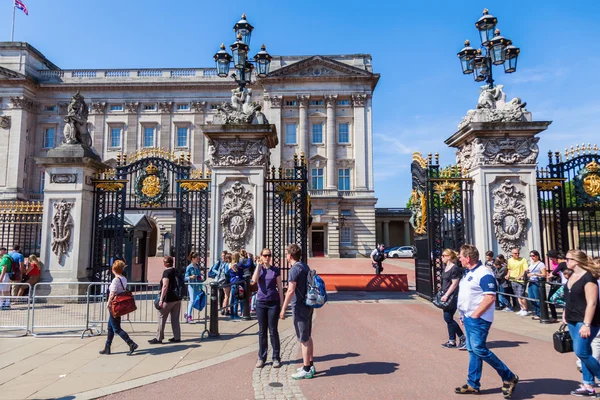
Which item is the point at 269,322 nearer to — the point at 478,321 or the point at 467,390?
the point at 467,390

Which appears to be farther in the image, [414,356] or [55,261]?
[55,261]

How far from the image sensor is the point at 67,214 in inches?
472

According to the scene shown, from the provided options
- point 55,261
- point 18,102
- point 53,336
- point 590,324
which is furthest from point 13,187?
point 590,324

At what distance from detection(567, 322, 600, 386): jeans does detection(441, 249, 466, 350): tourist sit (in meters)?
2.29

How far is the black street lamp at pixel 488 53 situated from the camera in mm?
→ 11358

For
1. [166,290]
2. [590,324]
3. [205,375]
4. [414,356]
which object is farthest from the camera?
[166,290]

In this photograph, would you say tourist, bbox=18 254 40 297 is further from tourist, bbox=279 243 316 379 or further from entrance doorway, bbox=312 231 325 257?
entrance doorway, bbox=312 231 325 257

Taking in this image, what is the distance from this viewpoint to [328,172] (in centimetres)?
4553

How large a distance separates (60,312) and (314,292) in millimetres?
7997

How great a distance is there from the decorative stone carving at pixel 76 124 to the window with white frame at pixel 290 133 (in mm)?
34410

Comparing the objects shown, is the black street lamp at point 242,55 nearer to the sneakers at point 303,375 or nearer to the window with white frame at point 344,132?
the sneakers at point 303,375

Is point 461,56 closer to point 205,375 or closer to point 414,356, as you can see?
point 414,356

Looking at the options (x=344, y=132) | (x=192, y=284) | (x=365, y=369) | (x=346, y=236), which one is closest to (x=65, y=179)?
(x=192, y=284)

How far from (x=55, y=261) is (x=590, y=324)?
12565 mm
